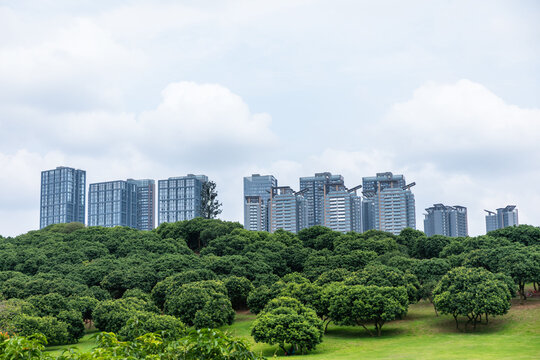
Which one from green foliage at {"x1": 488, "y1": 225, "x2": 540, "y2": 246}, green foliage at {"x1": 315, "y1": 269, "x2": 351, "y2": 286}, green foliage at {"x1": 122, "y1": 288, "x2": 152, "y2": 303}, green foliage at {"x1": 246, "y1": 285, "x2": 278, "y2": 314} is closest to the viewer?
green foliage at {"x1": 246, "y1": 285, "x2": 278, "y2": 314}

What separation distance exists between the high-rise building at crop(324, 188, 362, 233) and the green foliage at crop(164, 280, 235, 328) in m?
123

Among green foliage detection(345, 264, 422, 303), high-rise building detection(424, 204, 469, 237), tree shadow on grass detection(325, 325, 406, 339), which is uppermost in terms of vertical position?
high-rise building detection(424, 204, 469, 237)

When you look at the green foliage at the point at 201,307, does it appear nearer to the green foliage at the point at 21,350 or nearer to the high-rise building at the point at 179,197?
the green foliage at the point at 21,350

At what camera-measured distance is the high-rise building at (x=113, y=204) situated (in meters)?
177

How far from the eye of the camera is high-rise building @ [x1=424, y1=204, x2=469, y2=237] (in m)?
171

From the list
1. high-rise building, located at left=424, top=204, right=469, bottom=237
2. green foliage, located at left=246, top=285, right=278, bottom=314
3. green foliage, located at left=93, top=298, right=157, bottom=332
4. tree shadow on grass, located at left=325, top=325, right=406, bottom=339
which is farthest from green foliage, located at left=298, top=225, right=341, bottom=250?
high-rise building, located at left=424, top=204, right=469, bottom=237

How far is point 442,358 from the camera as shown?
98.9ft

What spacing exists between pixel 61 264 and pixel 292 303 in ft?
97.0

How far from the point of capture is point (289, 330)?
35.9 metres

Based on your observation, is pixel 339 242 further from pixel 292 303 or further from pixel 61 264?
pixel 61 264

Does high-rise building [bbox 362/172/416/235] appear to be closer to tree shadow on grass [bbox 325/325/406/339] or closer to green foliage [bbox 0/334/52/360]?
tree shadow on grass [bbox 325/325/406/339]

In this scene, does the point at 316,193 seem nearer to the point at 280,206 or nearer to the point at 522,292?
the point at 280,206

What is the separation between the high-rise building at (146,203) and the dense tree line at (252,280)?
108000 mm

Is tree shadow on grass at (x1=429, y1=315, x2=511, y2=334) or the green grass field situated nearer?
the green grass field
